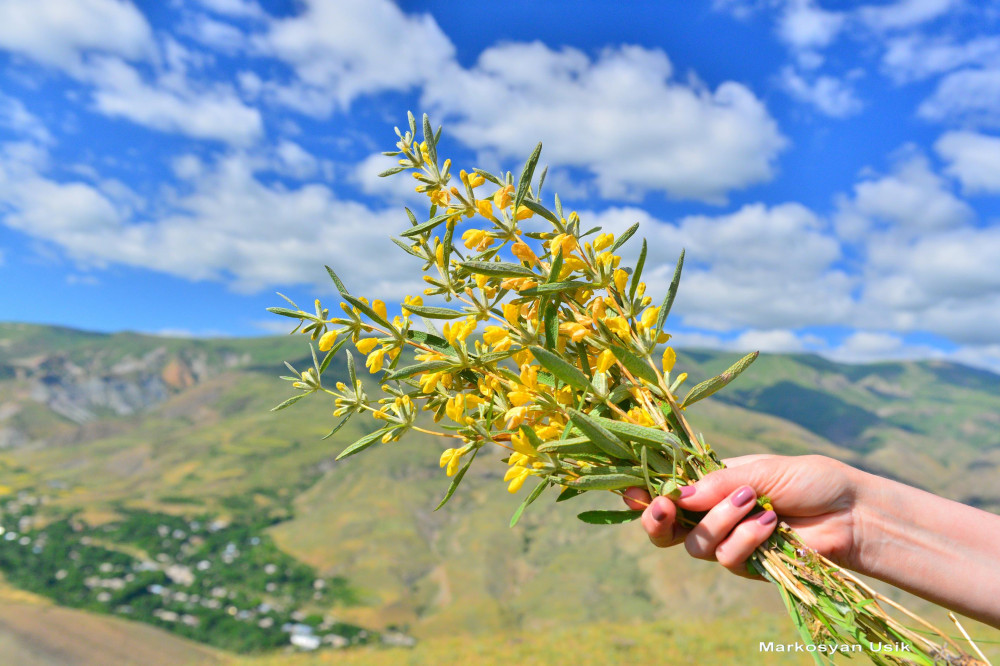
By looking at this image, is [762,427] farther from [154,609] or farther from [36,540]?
[36,540]

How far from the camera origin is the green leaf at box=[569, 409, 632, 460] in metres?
1.49

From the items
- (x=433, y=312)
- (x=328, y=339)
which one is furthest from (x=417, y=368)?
(x=328, y=339)

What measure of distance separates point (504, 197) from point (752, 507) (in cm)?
130

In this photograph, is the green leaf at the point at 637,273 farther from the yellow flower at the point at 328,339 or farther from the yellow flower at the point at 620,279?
the yellow flower at the point at 328,339

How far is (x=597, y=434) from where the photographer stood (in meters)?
1.52

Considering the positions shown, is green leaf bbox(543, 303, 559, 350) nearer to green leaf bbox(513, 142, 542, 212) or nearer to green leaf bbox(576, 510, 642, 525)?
green leaf bbox(513, 142, 542, 212)

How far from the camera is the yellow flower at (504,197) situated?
175 centimetres

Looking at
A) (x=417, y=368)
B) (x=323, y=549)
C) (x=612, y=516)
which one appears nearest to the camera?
(x=417, y=368)

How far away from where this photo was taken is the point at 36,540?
237ft

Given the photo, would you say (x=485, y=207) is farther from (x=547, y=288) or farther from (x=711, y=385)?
(x=711, y=385)

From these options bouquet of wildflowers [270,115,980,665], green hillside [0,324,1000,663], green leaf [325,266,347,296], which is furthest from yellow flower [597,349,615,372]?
green hillside [0,324,1000,663]

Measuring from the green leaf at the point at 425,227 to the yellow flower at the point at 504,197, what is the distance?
17 centimetres

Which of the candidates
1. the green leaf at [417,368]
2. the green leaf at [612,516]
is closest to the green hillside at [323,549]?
the green leaf at [612,516]

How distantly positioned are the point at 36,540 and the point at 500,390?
9692 cm
